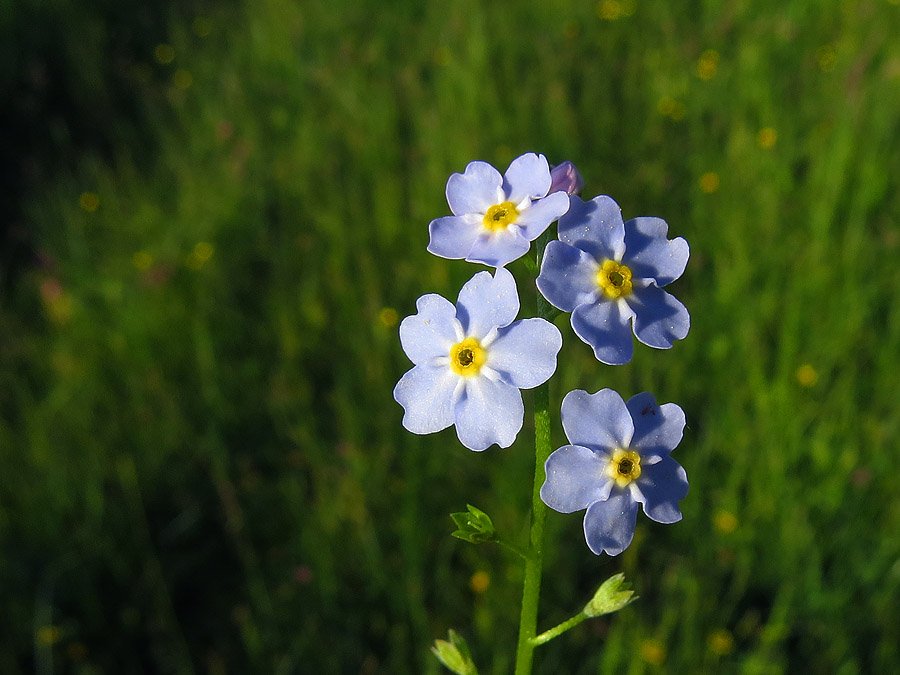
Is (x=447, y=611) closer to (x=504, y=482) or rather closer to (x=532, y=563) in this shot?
(x=504, y=482)

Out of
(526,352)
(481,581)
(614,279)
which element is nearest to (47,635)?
(481,581)

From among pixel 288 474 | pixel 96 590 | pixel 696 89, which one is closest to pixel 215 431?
pixel 288 474

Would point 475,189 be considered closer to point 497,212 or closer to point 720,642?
point 497,212

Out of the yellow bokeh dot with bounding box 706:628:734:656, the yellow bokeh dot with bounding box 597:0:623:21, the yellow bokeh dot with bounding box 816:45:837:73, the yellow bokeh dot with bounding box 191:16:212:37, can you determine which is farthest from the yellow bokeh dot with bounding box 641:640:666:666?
the yellow bokeh dot with bounding box 191:16:212:37

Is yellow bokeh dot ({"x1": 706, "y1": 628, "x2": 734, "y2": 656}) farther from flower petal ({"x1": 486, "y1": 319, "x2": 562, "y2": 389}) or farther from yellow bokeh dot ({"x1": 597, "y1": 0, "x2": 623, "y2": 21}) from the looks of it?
yellow bokeh dot ({"x1": 597, "y1": 0, "x2": 623, "y2": 21})

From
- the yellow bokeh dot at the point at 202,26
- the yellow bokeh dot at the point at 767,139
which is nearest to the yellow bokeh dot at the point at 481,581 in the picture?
the yellow bokeh dot at the point at 767,139

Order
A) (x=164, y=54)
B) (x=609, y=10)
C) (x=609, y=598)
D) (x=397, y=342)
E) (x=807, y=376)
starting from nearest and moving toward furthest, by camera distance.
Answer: (x=609, y=598) < (x=807, y=376) < (x=397, y=342) < (x=609, y=10) < (x=164, y=54)
